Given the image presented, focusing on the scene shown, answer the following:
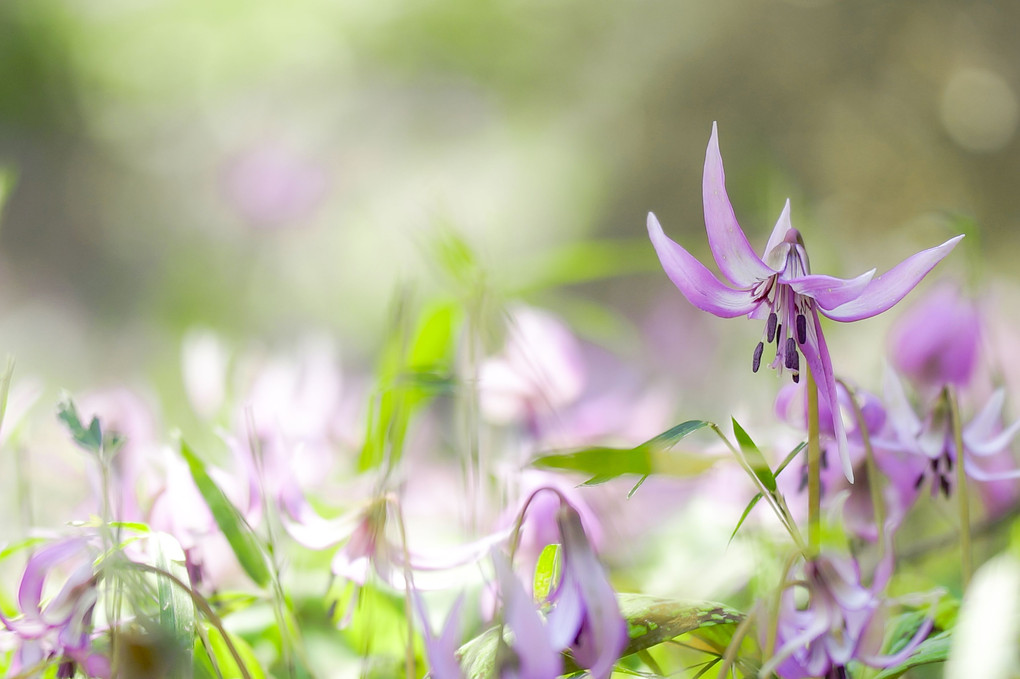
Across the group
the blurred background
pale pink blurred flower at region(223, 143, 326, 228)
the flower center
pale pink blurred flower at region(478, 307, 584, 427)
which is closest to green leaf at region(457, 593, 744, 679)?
the flower center

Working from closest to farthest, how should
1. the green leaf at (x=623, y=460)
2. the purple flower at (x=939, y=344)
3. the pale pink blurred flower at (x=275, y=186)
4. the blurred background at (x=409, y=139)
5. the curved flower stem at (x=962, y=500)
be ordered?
the green leaf at (x=623, y=460), the curved flower stem at (x=962, y=500), the purple flower at (x=939, y=344), the blurred background at (x=409, y=139), the pale pink blurred flower at (x=275, y=186)

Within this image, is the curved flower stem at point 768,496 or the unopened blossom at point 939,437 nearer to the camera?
the curved flower stem at point 768,496

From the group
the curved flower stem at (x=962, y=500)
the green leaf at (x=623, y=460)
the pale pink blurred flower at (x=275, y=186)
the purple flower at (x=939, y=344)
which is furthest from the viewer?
the pale pink blurred flower at (x=275, y=186)

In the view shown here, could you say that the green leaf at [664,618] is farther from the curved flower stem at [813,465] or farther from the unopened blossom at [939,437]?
the unopened blossom at [939,437]

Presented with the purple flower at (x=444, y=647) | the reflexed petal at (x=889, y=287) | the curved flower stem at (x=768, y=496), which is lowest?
the purple flower at (x=444, y=647)

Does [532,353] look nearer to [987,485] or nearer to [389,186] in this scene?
[987,485]

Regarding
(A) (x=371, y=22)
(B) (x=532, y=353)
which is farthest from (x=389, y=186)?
(B) (x=532, y=353)

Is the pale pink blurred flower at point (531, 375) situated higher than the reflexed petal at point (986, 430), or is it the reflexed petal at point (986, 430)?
the pale pink blurred flower at point (531, 375)

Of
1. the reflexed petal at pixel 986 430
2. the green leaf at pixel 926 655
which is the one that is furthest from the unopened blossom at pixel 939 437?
the green leaf at pixel 926 655
